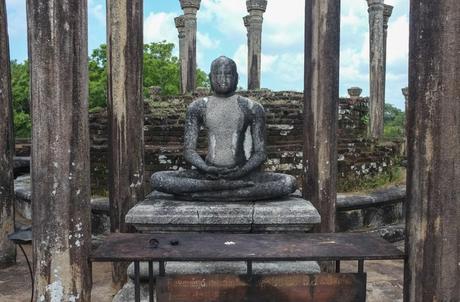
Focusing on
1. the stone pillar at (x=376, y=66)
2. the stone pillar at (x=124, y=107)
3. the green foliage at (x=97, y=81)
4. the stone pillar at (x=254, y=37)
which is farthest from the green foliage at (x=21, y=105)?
the stone pillar at (x=124, y=107)

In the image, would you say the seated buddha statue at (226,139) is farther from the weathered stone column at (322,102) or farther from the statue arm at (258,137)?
the weathered stone column at (322,102)

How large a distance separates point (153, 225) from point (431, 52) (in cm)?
261

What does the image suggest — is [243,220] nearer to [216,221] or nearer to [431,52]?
[216,221]

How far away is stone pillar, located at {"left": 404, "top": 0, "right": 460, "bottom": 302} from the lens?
2.32 meters

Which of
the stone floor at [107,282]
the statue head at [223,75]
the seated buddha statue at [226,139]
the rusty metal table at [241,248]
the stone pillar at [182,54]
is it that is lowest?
the stone floor at [107,282]

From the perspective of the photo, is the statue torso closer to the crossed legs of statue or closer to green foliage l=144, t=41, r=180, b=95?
the crossed legs of statue

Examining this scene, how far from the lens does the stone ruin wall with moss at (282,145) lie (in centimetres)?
784

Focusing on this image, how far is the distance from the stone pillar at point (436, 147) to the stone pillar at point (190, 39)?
46.8ft

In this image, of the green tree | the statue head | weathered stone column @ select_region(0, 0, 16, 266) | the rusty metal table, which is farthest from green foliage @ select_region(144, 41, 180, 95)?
the rusty metal table

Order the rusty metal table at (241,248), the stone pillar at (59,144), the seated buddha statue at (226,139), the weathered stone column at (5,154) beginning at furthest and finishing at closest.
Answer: the weathered stone column at (5,154) < the seated buddha statue at (226,139) < the rusty metal table at (241,248) < the stone pillar at (59,144)

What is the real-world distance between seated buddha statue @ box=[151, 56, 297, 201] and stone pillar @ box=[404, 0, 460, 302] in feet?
7.20

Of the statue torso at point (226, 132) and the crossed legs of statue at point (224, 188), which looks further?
the statue torso at point (226, 132)

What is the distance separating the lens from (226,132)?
4.93 m

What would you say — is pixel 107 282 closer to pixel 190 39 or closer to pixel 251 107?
pixel 251 107
